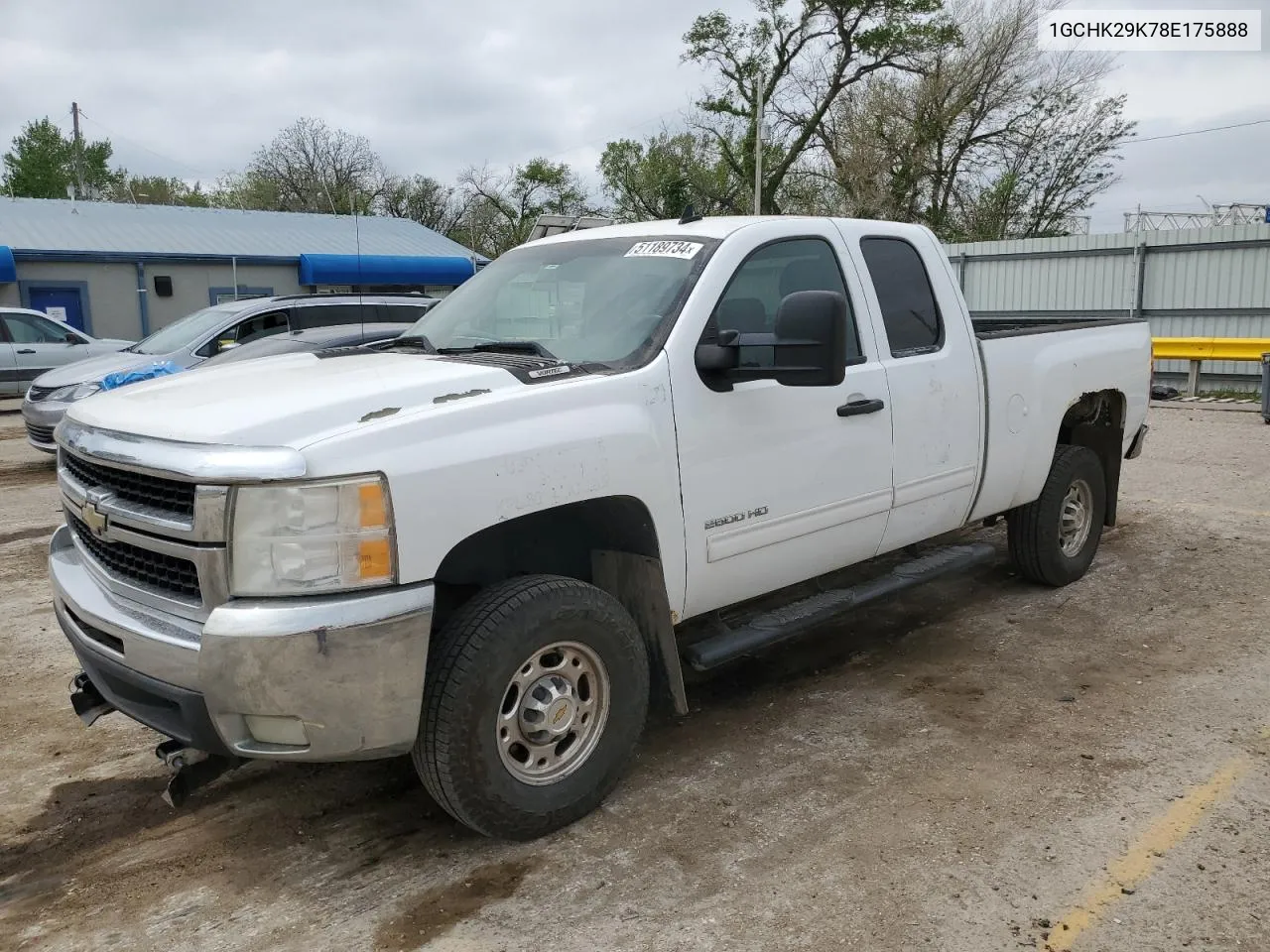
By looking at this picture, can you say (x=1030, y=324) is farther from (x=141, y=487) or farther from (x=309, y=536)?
(x=141, y=487)

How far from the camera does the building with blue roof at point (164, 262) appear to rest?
85.0 feet

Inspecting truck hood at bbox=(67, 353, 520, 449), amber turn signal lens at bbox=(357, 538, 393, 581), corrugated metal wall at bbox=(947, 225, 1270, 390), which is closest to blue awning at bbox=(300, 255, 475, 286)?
corrugated metal wall at bbox=(947, 225, 1270, 390)

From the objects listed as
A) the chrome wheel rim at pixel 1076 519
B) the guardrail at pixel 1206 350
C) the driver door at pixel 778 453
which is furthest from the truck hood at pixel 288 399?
the guardrail at pixel 1206 350

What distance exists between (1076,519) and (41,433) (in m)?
9.68

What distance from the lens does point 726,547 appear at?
12.4 ft

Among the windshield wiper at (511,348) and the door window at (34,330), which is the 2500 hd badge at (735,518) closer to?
the windshield wiper at (511,348)

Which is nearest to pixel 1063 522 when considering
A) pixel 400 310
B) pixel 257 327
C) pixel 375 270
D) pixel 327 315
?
pixel 400 310

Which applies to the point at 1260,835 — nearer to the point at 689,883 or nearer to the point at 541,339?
the point at 689,883

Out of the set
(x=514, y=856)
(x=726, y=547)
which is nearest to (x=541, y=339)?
(x=726, y=547)

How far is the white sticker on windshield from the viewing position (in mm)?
4016

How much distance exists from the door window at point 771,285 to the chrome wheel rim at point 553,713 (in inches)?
48.1

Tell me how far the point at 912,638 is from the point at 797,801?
78.2 inches

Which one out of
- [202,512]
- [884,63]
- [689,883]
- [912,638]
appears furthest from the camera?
[884,63]

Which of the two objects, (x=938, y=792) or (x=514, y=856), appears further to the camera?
(x=938, y=792)
